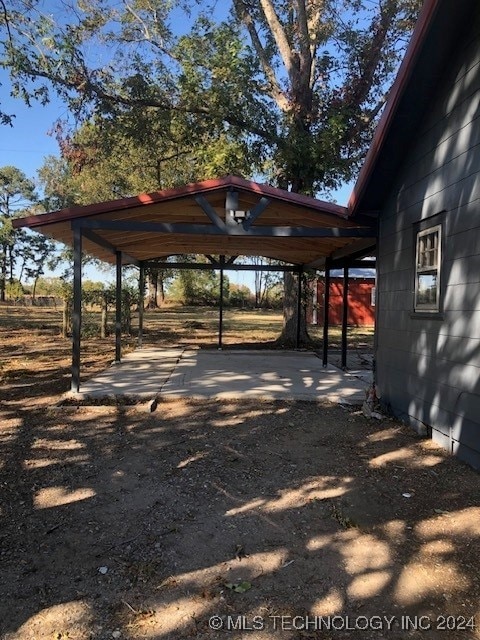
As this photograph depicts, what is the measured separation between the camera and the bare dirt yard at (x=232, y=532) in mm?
2303

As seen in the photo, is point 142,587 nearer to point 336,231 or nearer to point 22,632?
point 22,632

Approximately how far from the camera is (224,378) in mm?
8414

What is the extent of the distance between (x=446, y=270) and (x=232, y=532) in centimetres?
327

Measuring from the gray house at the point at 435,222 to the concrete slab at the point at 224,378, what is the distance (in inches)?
57.4

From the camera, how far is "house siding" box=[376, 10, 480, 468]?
14.2 ft

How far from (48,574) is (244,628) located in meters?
1.14

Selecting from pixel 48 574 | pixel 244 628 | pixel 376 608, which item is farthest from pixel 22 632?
pixel 376 608

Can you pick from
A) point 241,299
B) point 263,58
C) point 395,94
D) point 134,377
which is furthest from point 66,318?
point 241,299

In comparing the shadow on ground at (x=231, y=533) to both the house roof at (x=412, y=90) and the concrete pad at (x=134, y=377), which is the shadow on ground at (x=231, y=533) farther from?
the house roof at (x=412, y=90)

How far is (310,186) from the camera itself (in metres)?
12.9

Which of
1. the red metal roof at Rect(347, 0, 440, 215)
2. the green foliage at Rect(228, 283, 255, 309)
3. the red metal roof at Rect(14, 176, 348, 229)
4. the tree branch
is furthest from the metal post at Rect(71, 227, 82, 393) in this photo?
the green foliage at Rect(228, 283, 255, 309)

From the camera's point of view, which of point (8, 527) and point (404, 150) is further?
point (404, 150)

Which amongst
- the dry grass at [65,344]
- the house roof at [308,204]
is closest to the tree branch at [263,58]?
the house roof at [308,204]

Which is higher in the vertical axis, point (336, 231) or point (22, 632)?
point (336, 231)
